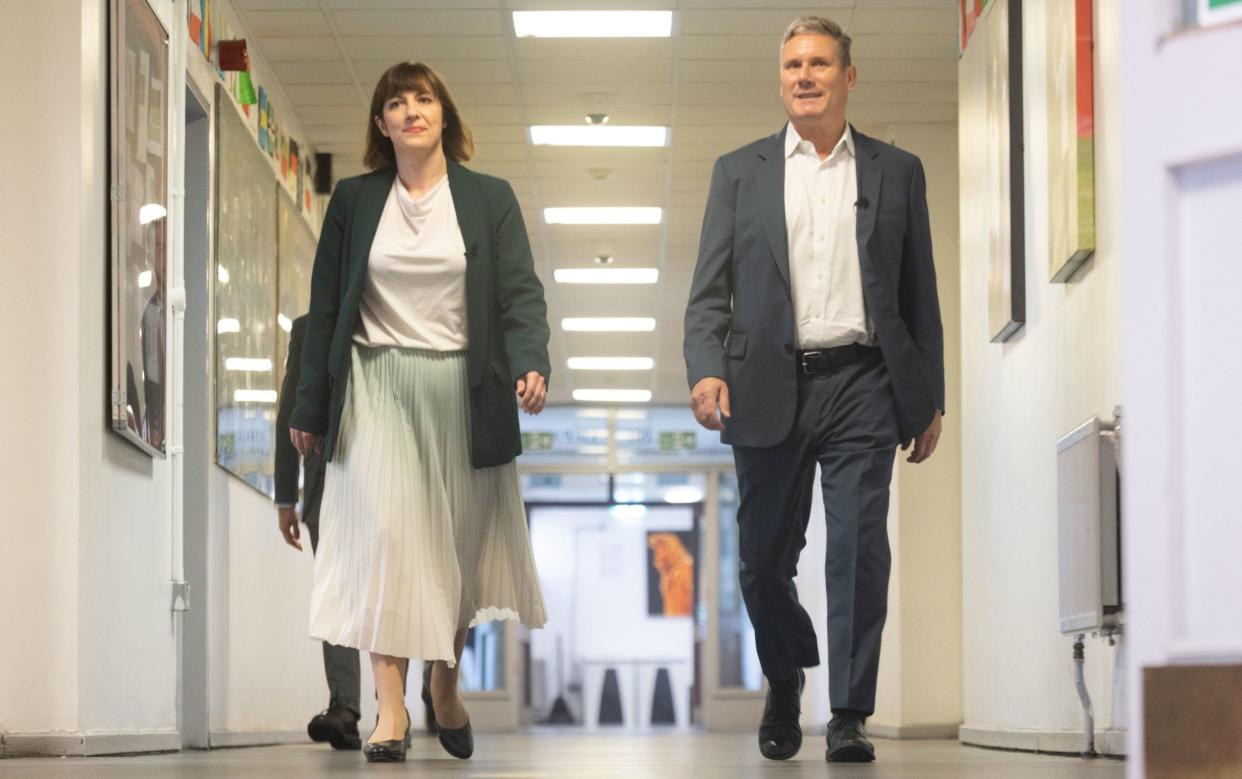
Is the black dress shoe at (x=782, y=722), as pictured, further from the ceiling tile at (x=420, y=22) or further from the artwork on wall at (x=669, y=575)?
the artwork on wall at (x=669, y=575)

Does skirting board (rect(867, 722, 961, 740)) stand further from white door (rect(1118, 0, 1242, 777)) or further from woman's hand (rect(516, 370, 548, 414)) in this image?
white door (rect(1118, 0, 1242, 777))

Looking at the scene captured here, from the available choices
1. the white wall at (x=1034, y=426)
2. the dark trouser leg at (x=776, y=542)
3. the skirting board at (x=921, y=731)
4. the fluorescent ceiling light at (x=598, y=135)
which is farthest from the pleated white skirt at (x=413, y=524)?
the fluorescent ceiling light at (x=598, y=135)

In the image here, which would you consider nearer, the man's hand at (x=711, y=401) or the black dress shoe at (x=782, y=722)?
the man's hand at (x=711, y=401)

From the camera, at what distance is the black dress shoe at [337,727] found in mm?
6094

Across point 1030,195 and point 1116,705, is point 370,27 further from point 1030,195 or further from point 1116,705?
point 1116,705

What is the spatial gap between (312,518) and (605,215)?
614 centimetres

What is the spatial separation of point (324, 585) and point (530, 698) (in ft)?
58.0

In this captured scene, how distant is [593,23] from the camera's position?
839 cm

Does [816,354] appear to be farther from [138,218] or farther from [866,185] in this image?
[138,218]

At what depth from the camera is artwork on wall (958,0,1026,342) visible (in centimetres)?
563

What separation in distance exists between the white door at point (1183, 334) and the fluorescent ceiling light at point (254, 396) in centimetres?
621

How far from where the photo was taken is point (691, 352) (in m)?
4.24

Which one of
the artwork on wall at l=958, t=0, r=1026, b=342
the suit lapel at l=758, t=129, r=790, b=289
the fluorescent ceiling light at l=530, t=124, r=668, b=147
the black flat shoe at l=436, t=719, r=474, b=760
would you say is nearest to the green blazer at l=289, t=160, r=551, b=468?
the suit lapel at l=758, t=129, r=790, b=289

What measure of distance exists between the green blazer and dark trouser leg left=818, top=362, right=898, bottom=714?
684 mm
